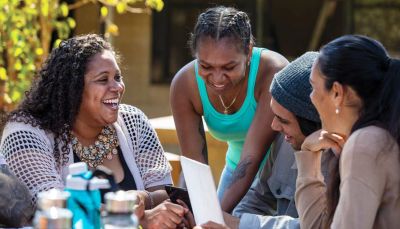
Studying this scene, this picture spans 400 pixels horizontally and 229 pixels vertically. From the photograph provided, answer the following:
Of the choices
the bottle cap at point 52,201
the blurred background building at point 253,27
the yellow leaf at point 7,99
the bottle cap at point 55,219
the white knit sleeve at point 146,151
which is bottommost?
the blurred background building at point 253,27

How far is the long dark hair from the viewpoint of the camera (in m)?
2.95

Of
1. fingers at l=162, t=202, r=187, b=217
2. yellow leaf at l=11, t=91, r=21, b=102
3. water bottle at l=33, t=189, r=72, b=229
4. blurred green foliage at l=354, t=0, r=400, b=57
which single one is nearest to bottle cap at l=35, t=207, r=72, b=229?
water bottle at l=33, t=189, r=72, b=229

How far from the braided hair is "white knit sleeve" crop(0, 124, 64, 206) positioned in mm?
742

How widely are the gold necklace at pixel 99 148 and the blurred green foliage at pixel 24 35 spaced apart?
166cm

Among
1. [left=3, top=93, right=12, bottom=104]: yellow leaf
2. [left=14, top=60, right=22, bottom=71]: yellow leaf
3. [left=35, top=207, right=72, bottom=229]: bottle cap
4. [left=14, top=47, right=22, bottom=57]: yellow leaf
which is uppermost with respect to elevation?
[left=35, top=207, right=72, bottom=229]: bottle cap

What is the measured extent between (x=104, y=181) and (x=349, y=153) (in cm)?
73

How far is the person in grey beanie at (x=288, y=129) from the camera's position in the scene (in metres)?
3.52

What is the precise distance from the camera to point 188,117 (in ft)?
14.1

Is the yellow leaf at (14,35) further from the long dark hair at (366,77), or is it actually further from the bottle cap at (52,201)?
the bottle cap at (52,201)

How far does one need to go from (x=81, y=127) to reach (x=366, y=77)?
1474 millimetres

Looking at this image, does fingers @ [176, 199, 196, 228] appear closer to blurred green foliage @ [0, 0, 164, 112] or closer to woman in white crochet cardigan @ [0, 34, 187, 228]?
woman in white crochet cardigan @ [0, 34, 187, 228]

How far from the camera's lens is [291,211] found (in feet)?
12.5

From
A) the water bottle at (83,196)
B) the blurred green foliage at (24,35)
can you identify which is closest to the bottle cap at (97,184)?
the water bottle at (83,196)

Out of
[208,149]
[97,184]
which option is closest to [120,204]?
[97,184]
